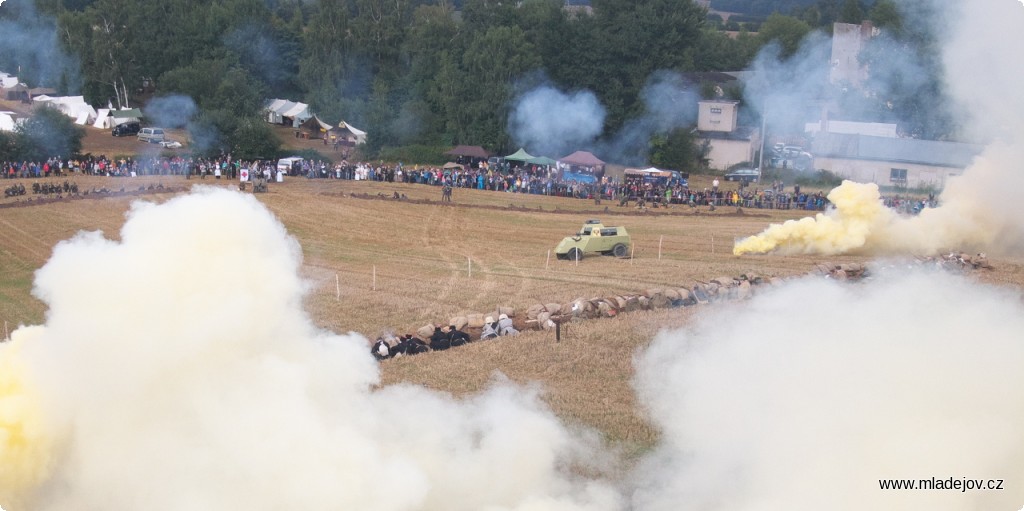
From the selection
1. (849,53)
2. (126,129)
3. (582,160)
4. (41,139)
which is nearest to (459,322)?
(582,160)

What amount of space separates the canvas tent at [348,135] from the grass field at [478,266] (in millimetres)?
16997

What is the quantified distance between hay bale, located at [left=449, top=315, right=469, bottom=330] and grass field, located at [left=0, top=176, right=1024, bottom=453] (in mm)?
980

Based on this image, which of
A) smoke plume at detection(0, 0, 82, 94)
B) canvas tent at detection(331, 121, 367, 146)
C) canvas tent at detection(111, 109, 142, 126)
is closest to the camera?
canvas tent at detection(111, 109, 142, 126)

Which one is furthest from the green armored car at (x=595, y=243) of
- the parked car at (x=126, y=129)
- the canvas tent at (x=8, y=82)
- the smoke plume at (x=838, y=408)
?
the canvas tent at (x=8, y=82)

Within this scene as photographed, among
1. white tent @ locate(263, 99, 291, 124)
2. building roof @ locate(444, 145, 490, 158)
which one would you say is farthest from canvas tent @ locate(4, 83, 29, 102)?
building roof @ locate(444, 145, 490, 158)

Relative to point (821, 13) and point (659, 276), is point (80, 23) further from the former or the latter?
point (821, 13)

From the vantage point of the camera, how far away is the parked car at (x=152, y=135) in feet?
180

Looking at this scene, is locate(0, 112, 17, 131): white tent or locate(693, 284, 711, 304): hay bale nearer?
locate(693, 284, 711, 304): hay bale

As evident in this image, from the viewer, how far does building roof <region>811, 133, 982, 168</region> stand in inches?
1750

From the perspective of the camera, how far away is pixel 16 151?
47875 mm

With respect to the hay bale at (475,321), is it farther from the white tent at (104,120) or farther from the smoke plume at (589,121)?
the white tent at (104,120)

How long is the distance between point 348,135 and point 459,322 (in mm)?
45385

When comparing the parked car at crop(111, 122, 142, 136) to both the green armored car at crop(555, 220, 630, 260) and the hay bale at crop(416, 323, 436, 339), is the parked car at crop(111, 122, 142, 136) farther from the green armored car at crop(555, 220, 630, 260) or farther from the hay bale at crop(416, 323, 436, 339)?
the hay bale at crop(416, 323, 436, 339)

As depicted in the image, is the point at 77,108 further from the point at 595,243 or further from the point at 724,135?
the point at 595,243
